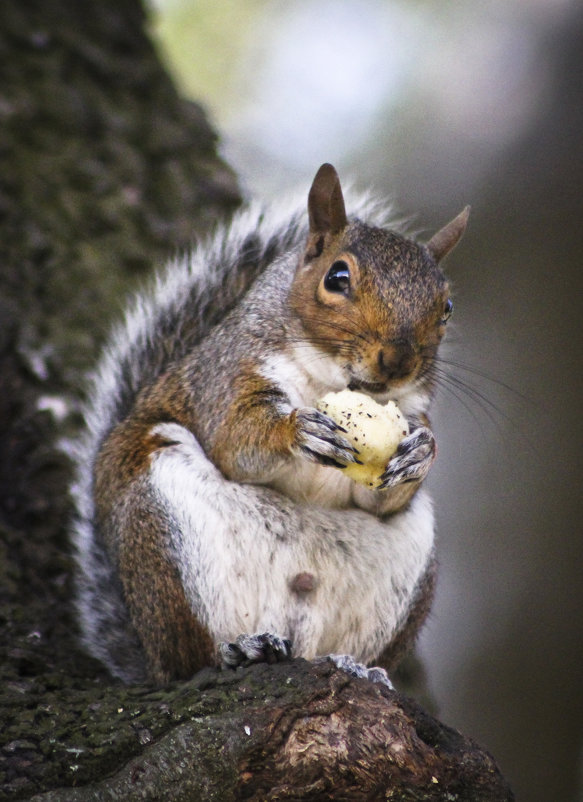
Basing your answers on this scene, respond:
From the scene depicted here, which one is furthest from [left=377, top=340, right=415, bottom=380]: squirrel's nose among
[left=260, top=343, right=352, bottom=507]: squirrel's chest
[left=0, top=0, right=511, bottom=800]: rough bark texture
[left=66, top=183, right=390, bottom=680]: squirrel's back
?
[left=0, top=0, right=511, bottom=800]: rough bark texture

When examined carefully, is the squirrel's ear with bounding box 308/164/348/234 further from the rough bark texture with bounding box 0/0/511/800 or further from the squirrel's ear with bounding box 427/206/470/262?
the rough bark texture with bounding box 0/0/511/800

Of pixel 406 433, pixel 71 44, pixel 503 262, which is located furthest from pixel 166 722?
pixel 71 44

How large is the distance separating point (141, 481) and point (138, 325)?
2.21 ft

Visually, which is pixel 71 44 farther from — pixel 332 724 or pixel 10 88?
pixel 332 724

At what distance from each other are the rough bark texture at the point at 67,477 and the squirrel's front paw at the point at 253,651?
13 centimetres

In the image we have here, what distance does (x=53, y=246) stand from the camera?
316 cm

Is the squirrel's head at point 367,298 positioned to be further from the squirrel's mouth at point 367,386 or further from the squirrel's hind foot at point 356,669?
the squirrel's hind foot at point 356,669

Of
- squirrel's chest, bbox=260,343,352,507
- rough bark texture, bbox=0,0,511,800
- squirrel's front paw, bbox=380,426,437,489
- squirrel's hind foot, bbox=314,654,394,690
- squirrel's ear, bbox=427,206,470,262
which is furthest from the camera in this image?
squirrel's ear, bbox=427,206,470,262

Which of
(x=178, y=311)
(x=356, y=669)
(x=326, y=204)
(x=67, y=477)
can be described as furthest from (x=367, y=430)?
(x=67, y=477)

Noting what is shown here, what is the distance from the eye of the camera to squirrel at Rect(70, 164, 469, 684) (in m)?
2.13

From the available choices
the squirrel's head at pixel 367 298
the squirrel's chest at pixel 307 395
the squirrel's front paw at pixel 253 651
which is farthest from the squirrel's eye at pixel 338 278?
the squirrel's front paw at pixel 253 651

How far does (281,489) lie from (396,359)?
1.37 ft

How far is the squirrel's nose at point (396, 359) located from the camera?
2129 millimetres

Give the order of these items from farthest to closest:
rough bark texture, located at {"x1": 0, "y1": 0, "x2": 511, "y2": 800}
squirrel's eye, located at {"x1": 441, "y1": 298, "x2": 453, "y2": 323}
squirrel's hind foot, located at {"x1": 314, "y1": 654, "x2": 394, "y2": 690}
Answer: squirrel's eye, located at {"x1": 441, "y1": 298, "x2": 453, "y2": 323}
squirrel's hind foot, located at {"x1": 314, "y1": 654, "x2": 394, "y2": 690}
rough bark texture, located at {"x1": 0, "y1": 0, "x2": 511, "y2": 800}
